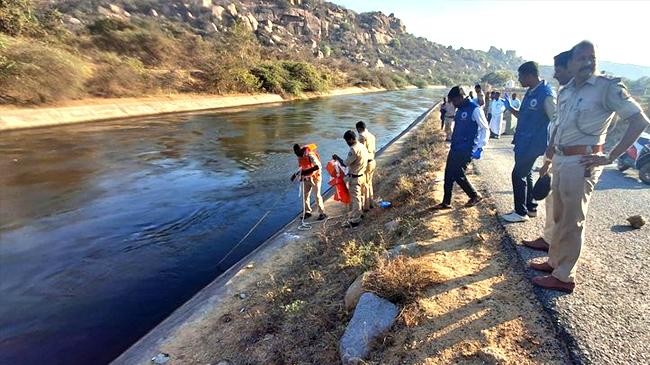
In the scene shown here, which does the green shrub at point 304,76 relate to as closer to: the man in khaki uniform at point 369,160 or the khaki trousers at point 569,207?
the man in khaki uniform at point 369,160

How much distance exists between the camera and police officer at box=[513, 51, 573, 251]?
377cm

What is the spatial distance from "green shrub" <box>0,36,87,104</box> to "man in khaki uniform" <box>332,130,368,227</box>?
22.8m

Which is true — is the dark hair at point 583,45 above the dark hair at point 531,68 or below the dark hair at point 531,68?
above

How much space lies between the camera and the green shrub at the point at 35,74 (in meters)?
21.6

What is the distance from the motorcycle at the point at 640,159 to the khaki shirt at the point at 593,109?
5862 mm

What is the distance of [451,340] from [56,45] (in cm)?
3401

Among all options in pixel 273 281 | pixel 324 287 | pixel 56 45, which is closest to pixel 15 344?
pixel 273 281

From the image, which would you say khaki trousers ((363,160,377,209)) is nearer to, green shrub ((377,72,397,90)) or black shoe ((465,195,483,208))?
→ black shoe ((465,195,483,208))

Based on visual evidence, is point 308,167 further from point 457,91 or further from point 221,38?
point 221,38

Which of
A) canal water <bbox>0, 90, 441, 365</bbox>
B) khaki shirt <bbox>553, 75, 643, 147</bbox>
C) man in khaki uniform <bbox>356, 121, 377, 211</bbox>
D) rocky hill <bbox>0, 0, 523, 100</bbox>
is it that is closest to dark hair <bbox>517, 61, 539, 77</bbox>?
khaki shirt <bbox>553, 75, 643, 147</bbox>

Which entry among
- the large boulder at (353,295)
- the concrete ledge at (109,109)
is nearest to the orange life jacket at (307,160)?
the large boulder at (353,295)

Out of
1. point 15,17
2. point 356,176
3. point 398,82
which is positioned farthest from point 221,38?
point 356,176

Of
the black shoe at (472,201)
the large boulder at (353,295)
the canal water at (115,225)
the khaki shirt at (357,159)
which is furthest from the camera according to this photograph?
the khaki shirt at (357,159)

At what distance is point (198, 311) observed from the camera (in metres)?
5.30
